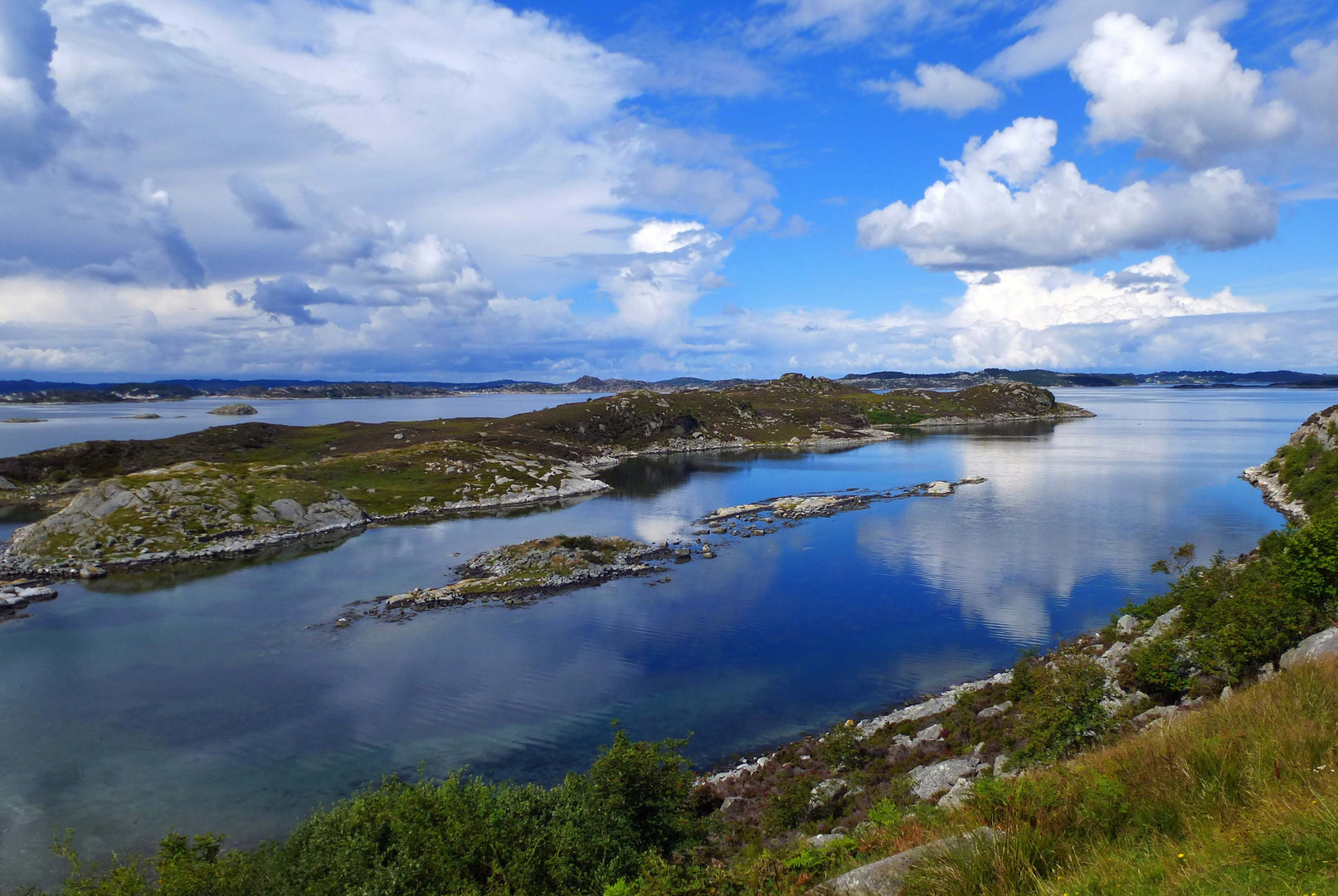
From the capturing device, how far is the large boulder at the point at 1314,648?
1855 centimetres

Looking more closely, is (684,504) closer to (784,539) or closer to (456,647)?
(784,539)

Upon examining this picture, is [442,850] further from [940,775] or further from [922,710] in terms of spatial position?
[922,710]

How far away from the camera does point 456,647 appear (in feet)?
154

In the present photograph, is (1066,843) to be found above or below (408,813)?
above

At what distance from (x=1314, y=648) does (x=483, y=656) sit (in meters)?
42.0

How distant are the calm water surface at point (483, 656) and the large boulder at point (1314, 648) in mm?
19930

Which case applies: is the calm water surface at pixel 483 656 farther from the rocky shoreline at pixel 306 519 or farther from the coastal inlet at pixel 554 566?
the rocky shoreline at pixel 306 519

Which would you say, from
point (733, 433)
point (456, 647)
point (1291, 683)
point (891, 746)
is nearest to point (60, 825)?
point (456, 647)

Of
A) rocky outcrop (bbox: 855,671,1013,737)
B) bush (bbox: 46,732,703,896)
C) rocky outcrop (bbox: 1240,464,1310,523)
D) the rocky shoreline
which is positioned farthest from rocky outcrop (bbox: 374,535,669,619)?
rocky outcrop (bbox: 1240,464,1310,523)

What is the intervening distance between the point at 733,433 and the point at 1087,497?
110 metres

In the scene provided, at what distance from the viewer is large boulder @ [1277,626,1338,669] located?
18547 mm

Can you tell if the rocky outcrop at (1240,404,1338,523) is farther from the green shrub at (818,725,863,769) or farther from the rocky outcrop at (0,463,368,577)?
the rocky outcrop at (0,463,368,577)

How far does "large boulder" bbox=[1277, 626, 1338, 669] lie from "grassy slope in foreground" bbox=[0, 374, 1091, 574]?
89.7 m

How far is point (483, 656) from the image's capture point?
149ft
